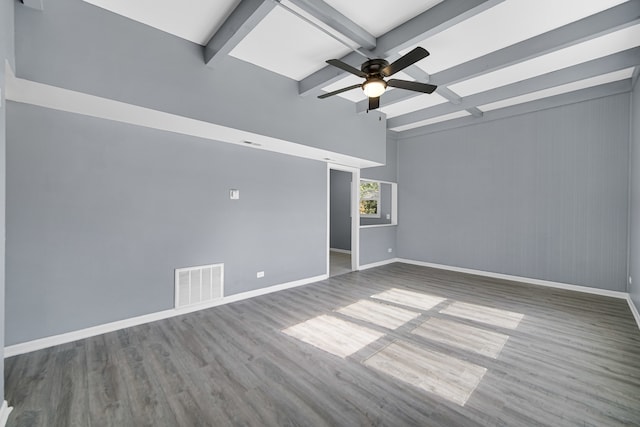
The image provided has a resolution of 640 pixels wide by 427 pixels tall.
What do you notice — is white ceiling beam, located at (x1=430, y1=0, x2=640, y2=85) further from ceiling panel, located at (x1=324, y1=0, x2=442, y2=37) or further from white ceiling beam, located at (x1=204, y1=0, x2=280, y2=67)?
white ceiling beam, located at (x1=204, y1=0, x2=280, y2=67)

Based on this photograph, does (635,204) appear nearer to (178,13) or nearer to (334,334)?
(334,334)

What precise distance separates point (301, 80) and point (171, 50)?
1.66 m

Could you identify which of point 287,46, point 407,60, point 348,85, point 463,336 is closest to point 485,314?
point 463,336

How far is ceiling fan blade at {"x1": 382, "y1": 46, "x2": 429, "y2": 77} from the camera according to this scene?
87.7 inches

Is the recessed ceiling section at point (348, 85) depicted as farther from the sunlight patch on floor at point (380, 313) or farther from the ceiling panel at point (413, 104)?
the sunlight patch on floor at point (380, 313)

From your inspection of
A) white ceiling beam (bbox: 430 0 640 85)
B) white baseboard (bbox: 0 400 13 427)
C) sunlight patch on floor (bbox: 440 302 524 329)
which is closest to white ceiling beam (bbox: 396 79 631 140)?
white ceiling beam (bbox: 430 0 640 85)

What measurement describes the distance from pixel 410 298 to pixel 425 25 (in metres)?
3.56

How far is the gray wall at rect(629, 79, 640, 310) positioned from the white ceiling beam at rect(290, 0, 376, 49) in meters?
3.79

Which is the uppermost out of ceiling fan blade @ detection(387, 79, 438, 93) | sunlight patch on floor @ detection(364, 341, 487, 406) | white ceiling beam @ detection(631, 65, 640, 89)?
white ceiling beam @ detection(631, 65, 640, 89)

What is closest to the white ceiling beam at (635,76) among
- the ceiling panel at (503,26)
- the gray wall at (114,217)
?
the ceiling panel at (503,26)

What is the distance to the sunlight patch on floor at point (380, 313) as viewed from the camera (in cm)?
342

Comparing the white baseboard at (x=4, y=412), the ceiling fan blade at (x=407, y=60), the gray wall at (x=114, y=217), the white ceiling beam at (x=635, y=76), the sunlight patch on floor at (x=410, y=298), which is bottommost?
the sunlight patch on floor at (x=410, y=298)

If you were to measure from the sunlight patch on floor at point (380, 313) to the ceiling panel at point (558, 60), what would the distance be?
3547 mm

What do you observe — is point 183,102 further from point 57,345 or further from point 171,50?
point 57,345
